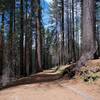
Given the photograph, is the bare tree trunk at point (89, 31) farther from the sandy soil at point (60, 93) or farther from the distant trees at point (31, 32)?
the sandy soil at point (60, 93)

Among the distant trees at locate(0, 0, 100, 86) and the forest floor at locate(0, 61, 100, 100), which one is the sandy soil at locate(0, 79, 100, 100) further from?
the distant trees at locate(0, 0, 100, 86)

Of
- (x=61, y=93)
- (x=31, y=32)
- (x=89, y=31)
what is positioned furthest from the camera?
(x=31, y=32)

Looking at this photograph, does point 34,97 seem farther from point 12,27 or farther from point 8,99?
point 12,27

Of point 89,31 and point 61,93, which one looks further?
point 89,31

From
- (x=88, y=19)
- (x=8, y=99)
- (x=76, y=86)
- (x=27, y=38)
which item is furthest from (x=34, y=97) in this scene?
(x=27, y=38)

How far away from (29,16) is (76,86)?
2399 cm

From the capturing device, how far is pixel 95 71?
1066cm

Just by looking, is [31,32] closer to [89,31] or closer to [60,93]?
[89,31]

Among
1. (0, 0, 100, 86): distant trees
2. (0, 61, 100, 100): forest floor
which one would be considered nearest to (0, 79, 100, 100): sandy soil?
(0, 61, 100, 100): forest floor

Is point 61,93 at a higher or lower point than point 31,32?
lower

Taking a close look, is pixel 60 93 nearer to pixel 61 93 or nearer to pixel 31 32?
pixel 61 93

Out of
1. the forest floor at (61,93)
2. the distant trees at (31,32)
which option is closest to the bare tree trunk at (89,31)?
the distant trees at (31,32)

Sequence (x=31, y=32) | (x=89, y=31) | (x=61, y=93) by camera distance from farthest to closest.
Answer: (x=31, y=32) → (x=89, y=31) → (x=61, y=93)

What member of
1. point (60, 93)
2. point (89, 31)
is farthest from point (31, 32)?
point (60, 93)
